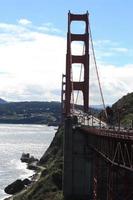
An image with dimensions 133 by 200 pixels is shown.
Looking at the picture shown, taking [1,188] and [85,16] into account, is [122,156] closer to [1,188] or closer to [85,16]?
[85,16]

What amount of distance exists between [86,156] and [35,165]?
65.1 metres

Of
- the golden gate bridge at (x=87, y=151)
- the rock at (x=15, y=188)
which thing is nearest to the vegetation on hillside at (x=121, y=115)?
the golden gate bridge at (x=87, y=151)

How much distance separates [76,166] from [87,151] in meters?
2.14

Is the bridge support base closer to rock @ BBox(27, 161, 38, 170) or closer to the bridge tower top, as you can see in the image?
the bridge tower top

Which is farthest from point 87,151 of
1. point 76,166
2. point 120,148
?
point 120,148

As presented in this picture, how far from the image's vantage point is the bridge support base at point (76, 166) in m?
56.4

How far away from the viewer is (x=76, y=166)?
5759cm

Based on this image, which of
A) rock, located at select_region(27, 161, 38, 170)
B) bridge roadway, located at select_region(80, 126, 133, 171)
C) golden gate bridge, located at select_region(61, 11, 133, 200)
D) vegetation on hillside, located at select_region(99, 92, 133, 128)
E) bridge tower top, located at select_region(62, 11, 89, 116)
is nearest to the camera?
bridge roadway, located at select_region(80, 126, 133, 171)

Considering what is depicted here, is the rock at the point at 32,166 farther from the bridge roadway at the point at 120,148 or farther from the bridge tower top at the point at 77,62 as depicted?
the bridge roadway at the point at 120,148

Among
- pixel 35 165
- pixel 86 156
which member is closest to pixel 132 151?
pixel 86 156

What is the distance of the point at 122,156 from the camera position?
28625mm

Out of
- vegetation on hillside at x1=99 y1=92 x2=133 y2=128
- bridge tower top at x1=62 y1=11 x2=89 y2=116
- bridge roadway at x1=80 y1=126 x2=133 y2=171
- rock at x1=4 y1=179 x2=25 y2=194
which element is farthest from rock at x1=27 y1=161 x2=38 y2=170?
bridge roadway at x1=80 y1=126 x2=133 y2=171

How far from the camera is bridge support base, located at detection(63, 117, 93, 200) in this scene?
2219 inches

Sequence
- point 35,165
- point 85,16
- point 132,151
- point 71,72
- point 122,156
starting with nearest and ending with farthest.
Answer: point 132,151 → point 122,156 → point 71,72 → point 85,16 → point 35,165
